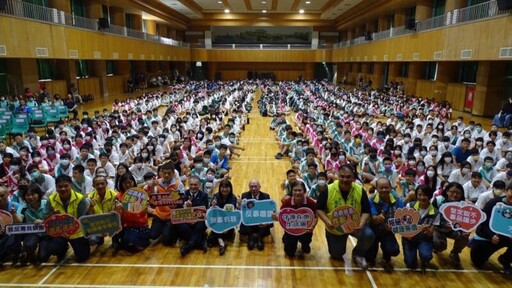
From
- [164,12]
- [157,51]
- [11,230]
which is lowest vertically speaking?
[11,230]

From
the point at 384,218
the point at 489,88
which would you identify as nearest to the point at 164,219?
the point at 384,218

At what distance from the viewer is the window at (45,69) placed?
18709 mm

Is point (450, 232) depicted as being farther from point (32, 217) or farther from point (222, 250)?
point (32, 217)

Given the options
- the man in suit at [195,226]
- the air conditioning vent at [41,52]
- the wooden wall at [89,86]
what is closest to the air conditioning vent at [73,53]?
the air conditioning vent at [41,52]

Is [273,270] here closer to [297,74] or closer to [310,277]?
[310,277]

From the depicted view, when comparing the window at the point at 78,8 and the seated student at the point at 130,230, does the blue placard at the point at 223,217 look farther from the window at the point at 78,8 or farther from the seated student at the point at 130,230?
the window at the point at 78,8

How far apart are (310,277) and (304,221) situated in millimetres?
690

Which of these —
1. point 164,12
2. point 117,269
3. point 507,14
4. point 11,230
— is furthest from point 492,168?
point 164,12

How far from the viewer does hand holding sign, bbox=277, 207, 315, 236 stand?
4.76m

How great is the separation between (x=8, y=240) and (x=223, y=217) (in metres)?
2.79

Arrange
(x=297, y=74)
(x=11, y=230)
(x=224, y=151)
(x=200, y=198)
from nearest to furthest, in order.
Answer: (x=11, y=230) < (x=200, y=198) < (x=224, y=151) < (x=297, y=74)

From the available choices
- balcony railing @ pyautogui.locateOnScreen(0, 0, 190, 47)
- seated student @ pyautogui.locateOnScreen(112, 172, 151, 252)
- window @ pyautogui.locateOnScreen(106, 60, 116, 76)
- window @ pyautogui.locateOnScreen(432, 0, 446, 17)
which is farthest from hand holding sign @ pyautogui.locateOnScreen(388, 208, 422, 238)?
window @ pyautogui.locateOnScreen(106, 60, 116, 76)

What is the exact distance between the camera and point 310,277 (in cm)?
460

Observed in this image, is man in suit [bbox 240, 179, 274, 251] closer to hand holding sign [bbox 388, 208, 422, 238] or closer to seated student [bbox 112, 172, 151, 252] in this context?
seated student [bbox 112, 172, 151, 252]
